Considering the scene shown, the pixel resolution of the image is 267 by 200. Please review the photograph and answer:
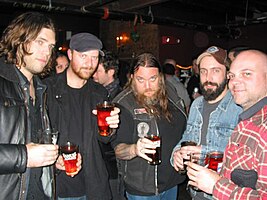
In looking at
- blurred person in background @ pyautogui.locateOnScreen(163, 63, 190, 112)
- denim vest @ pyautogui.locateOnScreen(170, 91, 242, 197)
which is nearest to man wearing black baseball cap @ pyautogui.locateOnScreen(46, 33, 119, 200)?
denim vest @ pyautogui.locateOnScreen(170, 91, 242, 197)

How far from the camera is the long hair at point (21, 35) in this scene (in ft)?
6.33

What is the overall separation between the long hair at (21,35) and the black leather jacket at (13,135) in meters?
0.10

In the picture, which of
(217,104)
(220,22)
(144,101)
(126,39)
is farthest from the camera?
(126,39)

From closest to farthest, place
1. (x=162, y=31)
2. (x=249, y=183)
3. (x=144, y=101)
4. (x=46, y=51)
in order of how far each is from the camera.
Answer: (x=249, y=183)
(x=46, y=51)
(x=144, y=101)
(x=162, y=31)

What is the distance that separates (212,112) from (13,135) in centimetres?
159

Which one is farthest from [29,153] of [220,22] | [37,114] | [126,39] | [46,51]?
[126,39]

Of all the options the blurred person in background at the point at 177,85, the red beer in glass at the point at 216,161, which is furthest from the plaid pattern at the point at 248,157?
the blurred person in background at the point at 177,85

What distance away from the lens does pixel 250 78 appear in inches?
67.8

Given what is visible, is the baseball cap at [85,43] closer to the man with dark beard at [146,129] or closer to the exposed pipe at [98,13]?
the man with dark beard at [146,129]

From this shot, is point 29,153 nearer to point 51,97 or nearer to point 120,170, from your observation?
point 51,97

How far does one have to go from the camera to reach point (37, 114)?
2018mm

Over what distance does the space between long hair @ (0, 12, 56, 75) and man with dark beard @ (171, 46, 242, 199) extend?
54.9 inches

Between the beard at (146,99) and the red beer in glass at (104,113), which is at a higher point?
the beard at (146,99)

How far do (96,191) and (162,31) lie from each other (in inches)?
355
